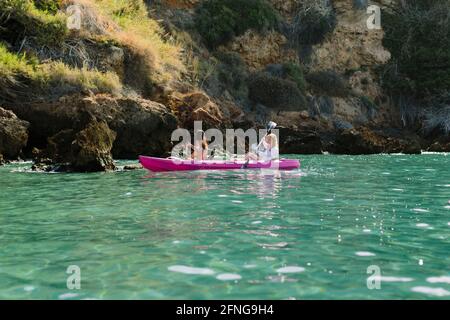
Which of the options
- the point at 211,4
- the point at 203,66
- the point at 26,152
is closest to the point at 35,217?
the point at 26,152

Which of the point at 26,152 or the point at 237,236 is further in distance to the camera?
the point at 26,152

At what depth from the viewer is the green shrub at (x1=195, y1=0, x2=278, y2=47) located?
3284 cm

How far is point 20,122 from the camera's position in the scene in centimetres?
1722

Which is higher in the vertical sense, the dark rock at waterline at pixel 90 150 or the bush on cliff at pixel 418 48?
the bush on cliff at pixel 418 48

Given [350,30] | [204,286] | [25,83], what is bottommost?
[204,286]

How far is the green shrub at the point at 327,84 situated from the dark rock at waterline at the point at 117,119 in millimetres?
16874

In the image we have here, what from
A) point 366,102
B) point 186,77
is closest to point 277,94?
point 186,77

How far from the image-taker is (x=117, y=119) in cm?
1947

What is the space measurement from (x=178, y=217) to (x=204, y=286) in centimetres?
326

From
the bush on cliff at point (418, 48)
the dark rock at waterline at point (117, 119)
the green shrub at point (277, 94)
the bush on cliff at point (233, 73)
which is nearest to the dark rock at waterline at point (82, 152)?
the dark rock at waterline at point (117, 119)

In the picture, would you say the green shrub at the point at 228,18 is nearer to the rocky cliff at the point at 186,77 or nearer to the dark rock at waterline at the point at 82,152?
the rocky cliff at the point at 186,77

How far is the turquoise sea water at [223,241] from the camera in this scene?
4.42 meters

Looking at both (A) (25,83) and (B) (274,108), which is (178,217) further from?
(B) (274,108)

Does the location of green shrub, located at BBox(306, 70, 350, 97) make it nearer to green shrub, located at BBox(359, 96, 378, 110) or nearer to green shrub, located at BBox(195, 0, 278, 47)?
green shrub, located at BBox(359, 96, 378, 110)
